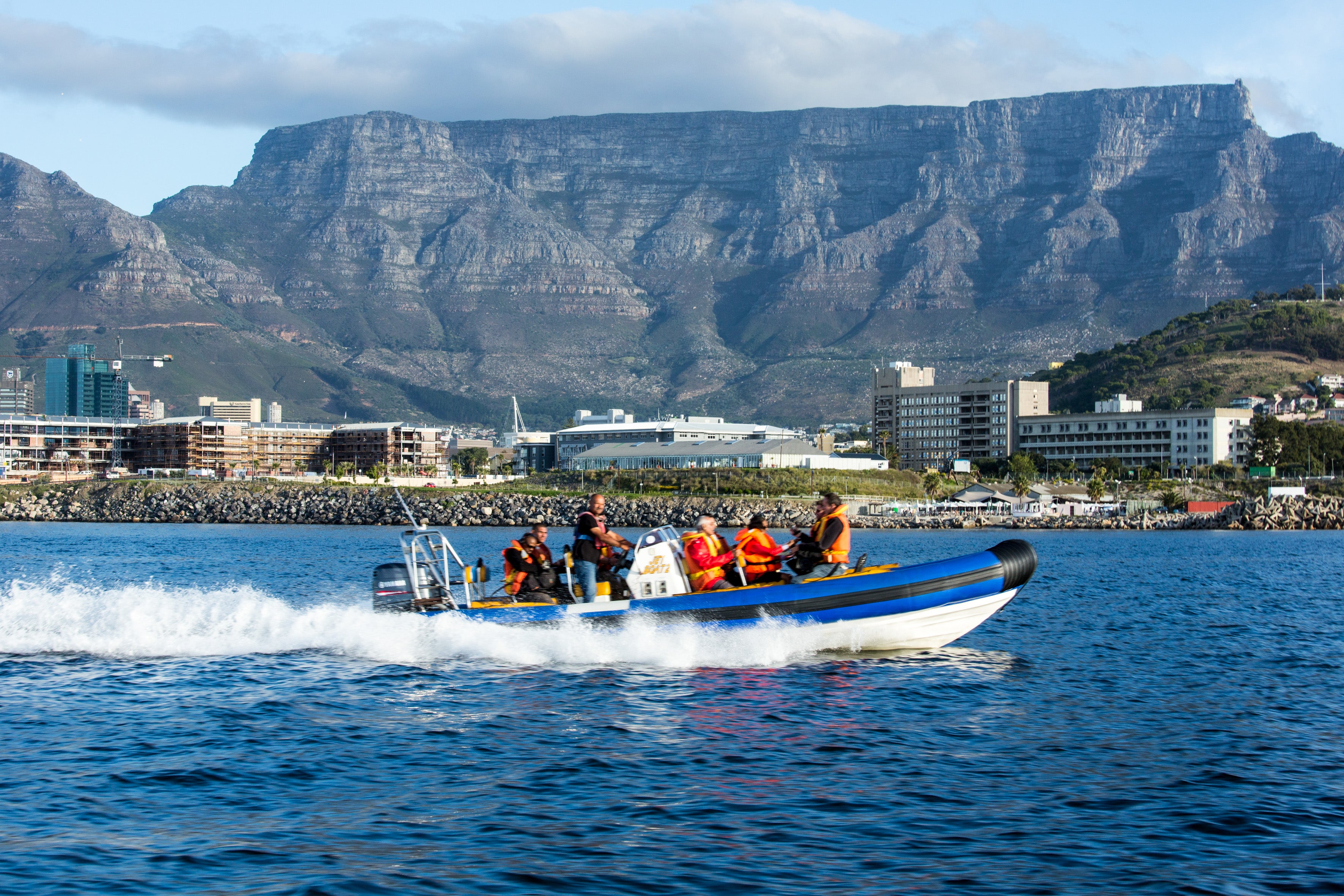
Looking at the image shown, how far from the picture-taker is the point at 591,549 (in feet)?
79.8

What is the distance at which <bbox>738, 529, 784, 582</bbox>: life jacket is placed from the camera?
24.4 metres

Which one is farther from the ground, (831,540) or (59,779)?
(831,540)

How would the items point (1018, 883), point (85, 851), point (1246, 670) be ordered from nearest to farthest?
point (1018, 883)
point (85, 851)
point (1246, 670)

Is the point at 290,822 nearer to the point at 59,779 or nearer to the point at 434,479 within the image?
the point at 59,779

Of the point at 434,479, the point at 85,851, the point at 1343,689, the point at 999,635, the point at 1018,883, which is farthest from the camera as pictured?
the point at 434,479

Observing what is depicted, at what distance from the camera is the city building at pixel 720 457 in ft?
513

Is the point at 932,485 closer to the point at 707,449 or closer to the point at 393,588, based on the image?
the point at 707,449

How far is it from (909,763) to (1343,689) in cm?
1128

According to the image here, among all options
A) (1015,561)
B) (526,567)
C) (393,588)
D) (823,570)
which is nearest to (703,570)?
(823,570)

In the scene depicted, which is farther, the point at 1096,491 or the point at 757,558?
the point at 1096,491

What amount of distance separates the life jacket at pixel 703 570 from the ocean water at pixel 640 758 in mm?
1064

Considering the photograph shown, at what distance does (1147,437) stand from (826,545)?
537 ft

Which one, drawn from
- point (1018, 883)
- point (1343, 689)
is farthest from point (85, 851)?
point (1343, 689)

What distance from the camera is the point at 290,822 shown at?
14484mm
